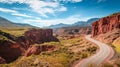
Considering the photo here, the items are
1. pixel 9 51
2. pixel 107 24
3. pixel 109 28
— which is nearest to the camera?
pixel 109 28

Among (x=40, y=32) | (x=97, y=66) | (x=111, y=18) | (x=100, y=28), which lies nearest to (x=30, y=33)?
(x=40, y=32)

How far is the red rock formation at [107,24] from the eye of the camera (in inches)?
3623

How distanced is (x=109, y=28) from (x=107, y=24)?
17.0 ft

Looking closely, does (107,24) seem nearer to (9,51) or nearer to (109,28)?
(109,28)

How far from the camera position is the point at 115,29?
3570 inches

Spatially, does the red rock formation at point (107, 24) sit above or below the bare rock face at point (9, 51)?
above

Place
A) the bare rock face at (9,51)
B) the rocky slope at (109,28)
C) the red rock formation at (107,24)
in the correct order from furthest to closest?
1. the bare rock face at (9,51)
2. the red rock formation at (107,24)
3. the rocky slope at (109,28)

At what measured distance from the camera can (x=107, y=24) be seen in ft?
338

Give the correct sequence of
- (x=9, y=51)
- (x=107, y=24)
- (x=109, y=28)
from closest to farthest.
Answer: (x=109, y=28) → (x=107, y=24) → (x=9, y=51)

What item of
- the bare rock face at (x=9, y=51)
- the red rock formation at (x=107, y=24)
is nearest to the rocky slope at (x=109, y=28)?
the red rock formation at (x=107, y=24)

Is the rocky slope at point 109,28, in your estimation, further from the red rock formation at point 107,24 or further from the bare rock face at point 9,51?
the bare rock face at point 9,51

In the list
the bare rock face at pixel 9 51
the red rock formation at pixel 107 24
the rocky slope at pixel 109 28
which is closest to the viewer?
the rocky slope at pixel 109 28

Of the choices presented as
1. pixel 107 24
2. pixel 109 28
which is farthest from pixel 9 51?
pixel 107 24

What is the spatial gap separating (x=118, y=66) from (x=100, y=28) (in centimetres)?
7107
